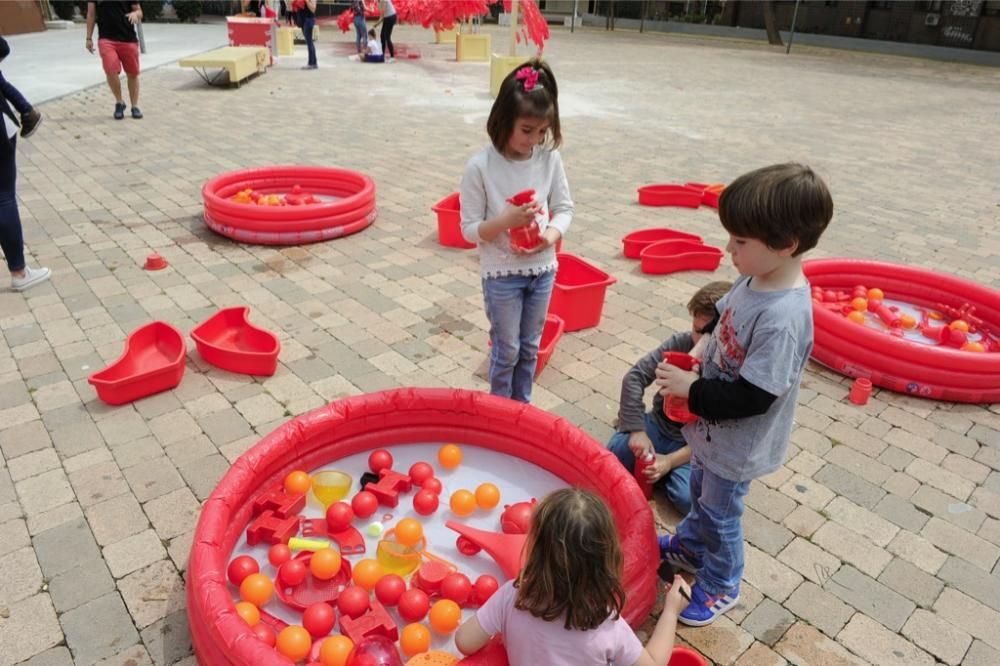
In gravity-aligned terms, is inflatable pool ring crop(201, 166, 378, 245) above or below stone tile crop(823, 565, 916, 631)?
above

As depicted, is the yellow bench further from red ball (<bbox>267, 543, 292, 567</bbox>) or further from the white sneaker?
red ball (<bbox>267, 543, 292, 567</bbox>)

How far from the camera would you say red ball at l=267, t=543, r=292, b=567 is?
2859 mm

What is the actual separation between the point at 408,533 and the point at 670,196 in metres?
6.01

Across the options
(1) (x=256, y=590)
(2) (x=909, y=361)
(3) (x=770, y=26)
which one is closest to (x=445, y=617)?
(1) (x=256, y=590)

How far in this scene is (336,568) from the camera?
278 cm

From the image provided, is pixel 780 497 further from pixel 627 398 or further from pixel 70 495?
pixel 70 495

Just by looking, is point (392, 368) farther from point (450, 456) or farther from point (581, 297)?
point (581, 297)

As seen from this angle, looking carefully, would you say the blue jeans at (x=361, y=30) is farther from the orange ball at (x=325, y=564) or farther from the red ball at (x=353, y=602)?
the red ball at (x=353, y=602)

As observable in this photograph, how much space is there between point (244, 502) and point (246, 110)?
11080mm

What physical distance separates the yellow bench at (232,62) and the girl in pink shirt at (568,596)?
14752 mm

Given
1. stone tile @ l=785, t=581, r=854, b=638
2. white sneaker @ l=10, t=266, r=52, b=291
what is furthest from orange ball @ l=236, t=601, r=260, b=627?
Result: white sneaker @ l=10, t=266, r=52, b=291

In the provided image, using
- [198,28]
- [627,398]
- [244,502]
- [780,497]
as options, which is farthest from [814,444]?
[198,28]

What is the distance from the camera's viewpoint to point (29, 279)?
17.1ft

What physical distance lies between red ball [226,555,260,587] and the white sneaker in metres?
3.68
